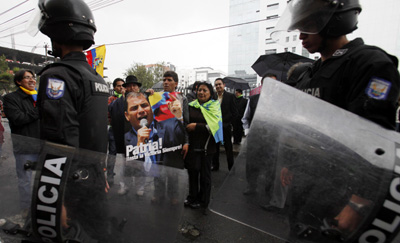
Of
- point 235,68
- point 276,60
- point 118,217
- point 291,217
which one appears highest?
point 235,68

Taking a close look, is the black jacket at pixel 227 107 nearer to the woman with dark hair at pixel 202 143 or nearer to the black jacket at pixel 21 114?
the woman with dark hair at pixel 202 143

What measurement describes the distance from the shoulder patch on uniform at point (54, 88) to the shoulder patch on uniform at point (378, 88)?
1.49 metres

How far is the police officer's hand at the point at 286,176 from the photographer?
86cm

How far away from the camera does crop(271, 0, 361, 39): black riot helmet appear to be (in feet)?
3.72

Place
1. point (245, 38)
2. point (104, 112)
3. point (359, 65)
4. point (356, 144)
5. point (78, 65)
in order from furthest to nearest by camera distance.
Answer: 1. point (245, 38)
2. point (104, 112)
3. point (78, 65)
4. point (359, 65)
5. point (356, 144)

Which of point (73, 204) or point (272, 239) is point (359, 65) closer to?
point (73, 204)

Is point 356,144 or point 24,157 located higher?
point 356,144

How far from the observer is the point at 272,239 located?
94.8 inches

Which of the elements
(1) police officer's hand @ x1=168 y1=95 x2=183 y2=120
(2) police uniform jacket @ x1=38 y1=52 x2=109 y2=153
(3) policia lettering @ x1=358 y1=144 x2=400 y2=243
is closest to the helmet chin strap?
(2) police uniform jacket @ x1=38 y1=52 x2=109 y2=153

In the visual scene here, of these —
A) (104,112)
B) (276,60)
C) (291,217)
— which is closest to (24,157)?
(104,112)

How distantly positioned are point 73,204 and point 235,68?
5832 cm

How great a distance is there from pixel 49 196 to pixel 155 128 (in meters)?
1.75

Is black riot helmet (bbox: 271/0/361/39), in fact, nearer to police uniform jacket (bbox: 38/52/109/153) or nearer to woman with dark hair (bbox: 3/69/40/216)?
police uniform jacket (bbox: 38/52/109/153)

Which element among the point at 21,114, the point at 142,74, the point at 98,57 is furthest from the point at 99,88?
the point at 142,74
